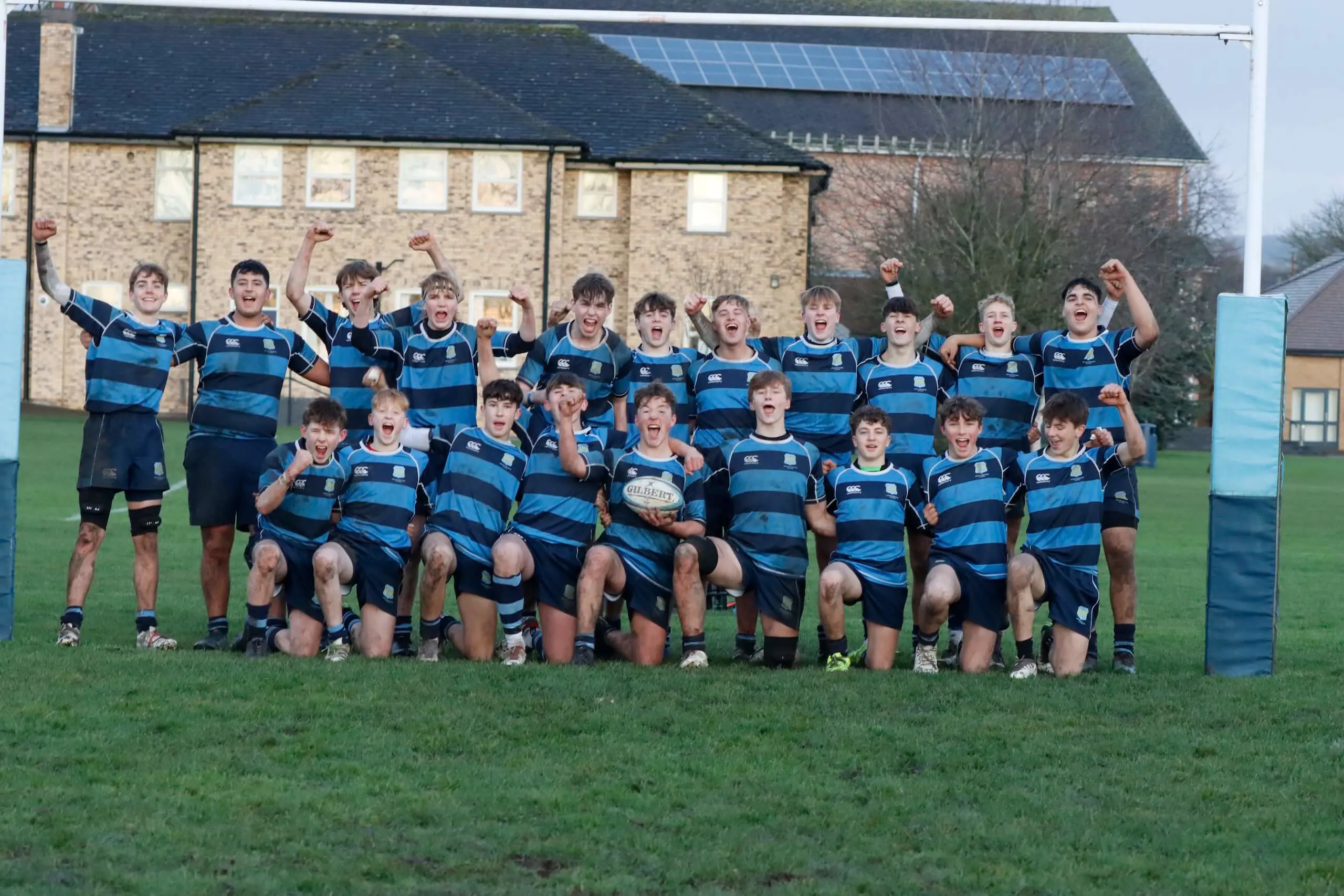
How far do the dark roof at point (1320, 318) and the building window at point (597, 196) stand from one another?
31.2 metres

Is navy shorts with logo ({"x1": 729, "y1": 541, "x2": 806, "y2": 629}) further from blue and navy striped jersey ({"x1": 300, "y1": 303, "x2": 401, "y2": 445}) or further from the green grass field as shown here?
blue and navy striped jersey ({"x1": 300, "y1": 303, "x2": 401, "y2": 445})

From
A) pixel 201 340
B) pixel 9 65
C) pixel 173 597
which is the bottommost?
pixel 173 597

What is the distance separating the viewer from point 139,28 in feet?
139

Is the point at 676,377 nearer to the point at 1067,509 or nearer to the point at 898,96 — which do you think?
the point at 1067,509

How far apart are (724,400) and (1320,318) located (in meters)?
59.1

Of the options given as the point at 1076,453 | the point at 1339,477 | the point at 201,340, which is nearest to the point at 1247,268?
the point at 1076,453

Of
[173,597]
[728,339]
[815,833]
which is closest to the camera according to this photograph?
[815,833]

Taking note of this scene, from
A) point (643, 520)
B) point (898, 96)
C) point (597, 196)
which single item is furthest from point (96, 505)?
point (898, 96)

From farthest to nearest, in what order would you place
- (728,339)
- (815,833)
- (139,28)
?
(139,28) < (728,339) < (815,833)

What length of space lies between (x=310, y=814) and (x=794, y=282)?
34.9m

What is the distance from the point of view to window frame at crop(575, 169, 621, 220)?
39406 mm

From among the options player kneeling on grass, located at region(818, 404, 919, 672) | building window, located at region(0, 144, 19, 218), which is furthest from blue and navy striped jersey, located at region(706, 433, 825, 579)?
building window, located at region(0, 144, 19, 218)

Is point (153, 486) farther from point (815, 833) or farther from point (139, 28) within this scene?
point (139, 28)

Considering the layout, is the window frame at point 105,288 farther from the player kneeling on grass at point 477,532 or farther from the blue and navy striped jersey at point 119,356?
the player kneeling on grass at point 477,532
